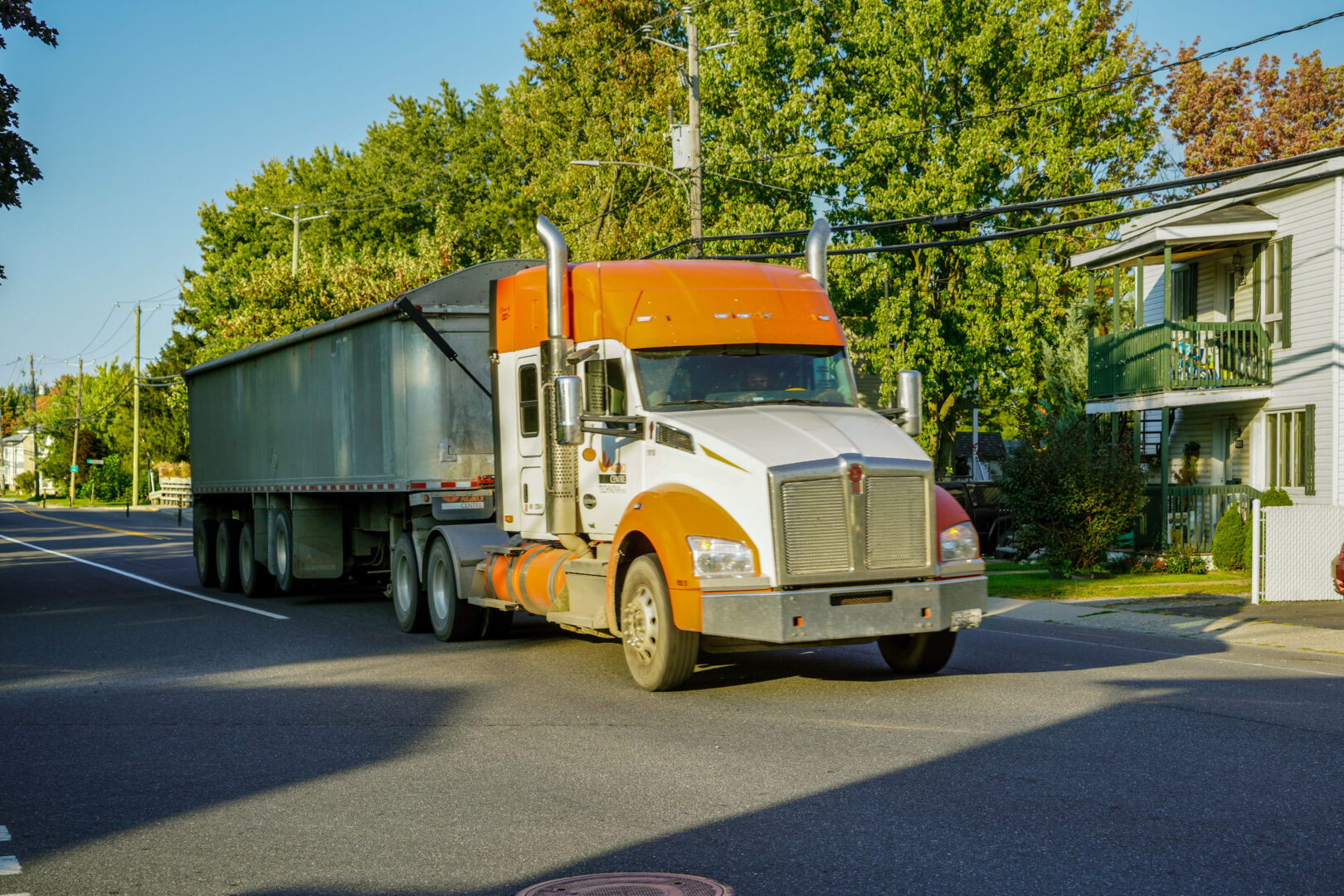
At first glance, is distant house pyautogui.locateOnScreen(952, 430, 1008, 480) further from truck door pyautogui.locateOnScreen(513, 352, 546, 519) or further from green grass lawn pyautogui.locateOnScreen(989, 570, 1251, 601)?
truck door pyautogui.locateOnScreen(513, 352, 546, 519)

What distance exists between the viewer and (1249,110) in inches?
1884

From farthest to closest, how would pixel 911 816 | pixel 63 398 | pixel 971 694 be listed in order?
pixel 63 398 < pixel 971 694 < pixel 911 816

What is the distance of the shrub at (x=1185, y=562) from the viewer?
24.2 m

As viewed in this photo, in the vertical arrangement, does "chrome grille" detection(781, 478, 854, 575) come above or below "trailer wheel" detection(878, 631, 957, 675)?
above

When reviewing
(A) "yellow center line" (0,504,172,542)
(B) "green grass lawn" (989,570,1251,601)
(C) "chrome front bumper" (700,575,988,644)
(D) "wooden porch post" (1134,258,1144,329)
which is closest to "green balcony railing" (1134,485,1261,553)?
(B) "green grass lawn" (989,570,1251,601)

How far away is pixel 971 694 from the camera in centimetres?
1008

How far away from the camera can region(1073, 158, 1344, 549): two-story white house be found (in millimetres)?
24125

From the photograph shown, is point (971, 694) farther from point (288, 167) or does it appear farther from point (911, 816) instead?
point (288, 167)

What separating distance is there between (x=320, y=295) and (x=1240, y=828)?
39.4 m

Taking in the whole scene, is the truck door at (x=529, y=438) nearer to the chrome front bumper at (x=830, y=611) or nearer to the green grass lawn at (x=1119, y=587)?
the chrome front bumper at (x=830, y=611)

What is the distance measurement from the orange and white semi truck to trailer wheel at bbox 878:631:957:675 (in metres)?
0.02

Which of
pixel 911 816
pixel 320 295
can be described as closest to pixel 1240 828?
pixel 911 816

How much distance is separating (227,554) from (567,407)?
43.1ft

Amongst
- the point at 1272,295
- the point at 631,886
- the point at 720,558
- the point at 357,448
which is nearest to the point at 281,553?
the point at 357,448
